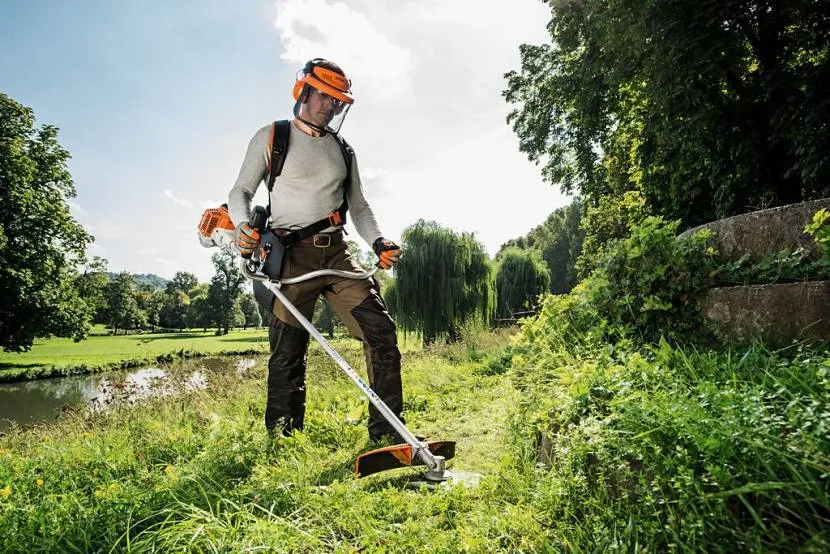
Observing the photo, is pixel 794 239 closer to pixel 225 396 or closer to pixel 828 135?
pixel 828 135

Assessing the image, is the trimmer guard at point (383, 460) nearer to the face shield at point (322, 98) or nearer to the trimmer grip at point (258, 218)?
the trimmer grip at point (258, 218)

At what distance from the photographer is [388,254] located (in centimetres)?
346

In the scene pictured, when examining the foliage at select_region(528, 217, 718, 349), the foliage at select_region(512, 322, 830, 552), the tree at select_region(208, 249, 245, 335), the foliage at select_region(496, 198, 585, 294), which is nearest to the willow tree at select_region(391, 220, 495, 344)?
the foliage at select_region(528, 217, 718, 349)

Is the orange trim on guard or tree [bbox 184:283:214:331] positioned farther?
→ tree [bbox 184:283:214:331]

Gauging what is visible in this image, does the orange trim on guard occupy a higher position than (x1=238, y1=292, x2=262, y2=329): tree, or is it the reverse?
(x1=238, y1=292, x2=262, y2=329): tree

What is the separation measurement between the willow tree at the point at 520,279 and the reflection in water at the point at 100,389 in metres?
14.5

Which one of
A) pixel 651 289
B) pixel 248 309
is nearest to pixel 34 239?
pixel 651 289

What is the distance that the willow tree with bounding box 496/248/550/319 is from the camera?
2541cm

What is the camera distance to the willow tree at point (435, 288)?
56.8ft

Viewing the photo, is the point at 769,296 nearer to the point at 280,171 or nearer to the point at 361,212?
the point at 361,212

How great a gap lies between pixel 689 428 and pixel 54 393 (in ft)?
78.0

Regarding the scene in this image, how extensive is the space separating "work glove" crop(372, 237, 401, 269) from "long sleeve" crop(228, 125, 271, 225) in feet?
3.42

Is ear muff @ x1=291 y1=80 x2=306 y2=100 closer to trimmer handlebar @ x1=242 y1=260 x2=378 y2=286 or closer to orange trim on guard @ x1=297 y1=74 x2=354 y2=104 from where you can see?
orange trim on guard @ x1=297 y1=74 x2=354 y2=104

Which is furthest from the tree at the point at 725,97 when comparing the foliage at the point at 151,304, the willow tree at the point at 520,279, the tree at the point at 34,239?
the foliage at the point at 151,304
